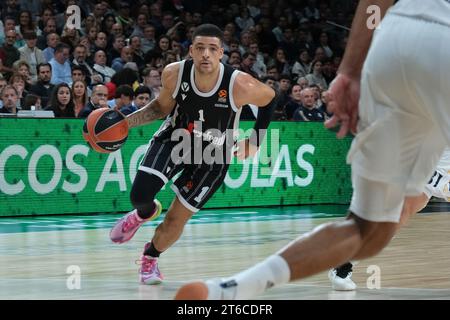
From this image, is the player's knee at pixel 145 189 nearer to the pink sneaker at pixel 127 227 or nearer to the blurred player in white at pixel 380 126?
→ the pink sneaker at pixel 127 227

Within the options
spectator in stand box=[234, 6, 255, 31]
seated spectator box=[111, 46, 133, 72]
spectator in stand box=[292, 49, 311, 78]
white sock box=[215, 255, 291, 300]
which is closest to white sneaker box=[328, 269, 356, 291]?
white sock box=[215, 255, 291, 300]

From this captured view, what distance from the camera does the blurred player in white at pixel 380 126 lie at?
3560mm


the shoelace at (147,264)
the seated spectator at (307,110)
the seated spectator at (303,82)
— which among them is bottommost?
the seated spectator at (307,110)

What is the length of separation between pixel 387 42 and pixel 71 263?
5.31 m

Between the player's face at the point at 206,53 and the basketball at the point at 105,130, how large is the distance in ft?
2.64

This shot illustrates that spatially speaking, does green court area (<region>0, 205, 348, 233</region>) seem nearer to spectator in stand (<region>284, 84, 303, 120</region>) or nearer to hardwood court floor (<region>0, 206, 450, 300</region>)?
hardwood court floor (<region>0, 206, 450, 300</region>)

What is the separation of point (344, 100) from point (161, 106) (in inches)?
164

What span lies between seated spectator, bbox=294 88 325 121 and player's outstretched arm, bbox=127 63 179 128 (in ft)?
27.2

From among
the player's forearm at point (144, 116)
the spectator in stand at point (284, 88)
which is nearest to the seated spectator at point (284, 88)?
the spectator in stand at point (284, 88)

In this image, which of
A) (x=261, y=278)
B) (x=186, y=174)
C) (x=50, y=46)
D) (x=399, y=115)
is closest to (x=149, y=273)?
(x=186, y=174)

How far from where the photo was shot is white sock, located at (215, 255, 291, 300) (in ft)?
12.1

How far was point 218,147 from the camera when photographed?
299 inches
